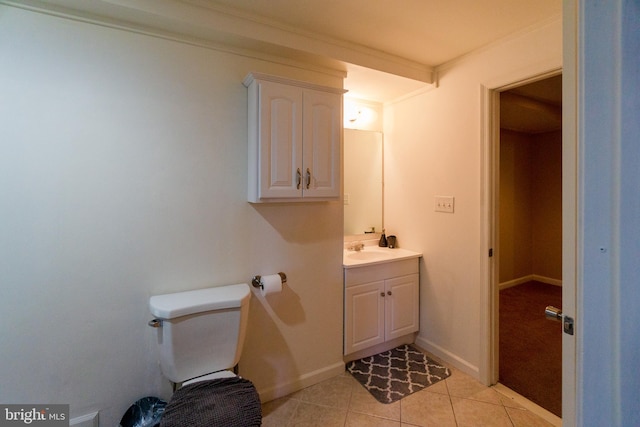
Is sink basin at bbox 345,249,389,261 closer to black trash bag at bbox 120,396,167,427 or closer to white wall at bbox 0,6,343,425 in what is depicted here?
white wall at bbox 0,6,343,425

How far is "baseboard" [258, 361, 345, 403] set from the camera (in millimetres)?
1945

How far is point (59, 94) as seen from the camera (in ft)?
4.68

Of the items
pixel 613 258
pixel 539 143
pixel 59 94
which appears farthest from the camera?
pixel 539 143

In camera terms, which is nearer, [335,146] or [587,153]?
[587,153]

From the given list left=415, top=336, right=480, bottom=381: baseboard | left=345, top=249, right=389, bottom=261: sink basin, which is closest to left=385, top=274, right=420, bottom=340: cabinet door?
left=415, top=336, right=480, bottom=381: baseboard

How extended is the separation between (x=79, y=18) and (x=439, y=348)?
3.16m

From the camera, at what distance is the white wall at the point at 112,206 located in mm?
1380

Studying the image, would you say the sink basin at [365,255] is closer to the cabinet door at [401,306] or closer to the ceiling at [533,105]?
the cabinet door at [401,306]

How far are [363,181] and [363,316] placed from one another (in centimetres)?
123

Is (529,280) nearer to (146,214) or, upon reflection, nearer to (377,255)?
(377,255)

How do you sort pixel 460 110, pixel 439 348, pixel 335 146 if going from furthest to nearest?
1. pixel 439 348
2. pixel 460 110
3. pixel 335 146

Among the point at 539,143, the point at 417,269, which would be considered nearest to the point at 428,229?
the point at 417,269

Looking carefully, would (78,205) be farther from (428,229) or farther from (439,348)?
(439,348)

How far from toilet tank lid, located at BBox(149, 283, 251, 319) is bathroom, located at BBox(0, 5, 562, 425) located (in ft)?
0.32
